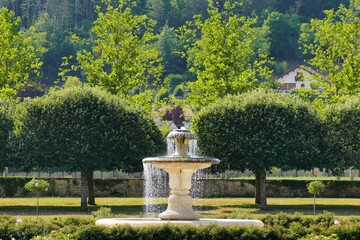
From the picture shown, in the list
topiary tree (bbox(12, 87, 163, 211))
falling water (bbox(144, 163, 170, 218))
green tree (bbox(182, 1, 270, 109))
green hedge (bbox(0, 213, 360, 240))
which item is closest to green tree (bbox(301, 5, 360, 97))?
green tree (bbox(182, 1, 270, 109))

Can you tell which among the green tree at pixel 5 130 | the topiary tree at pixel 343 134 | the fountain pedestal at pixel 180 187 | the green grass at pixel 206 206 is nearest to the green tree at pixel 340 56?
the topiary tree at pixel 343 134

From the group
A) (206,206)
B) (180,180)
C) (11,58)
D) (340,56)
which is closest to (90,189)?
(206,206)

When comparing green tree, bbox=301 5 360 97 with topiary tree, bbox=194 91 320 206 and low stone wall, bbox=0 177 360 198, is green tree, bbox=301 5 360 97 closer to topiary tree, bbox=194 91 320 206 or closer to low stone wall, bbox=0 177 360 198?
low stone wall, bbox=0 177 360 198

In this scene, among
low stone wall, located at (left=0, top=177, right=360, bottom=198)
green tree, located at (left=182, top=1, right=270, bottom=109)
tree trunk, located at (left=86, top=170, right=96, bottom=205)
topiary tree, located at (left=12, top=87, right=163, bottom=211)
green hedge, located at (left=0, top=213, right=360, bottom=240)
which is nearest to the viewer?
green hedge, located at (left=0, top=213, right=360, bottom=240)

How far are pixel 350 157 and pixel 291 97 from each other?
19.5ft

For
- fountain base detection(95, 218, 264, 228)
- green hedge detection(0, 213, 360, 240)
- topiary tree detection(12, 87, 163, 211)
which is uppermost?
topiary tree detection(12, 87, 163, 211)

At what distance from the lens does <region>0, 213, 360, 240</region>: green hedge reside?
36.6 metres

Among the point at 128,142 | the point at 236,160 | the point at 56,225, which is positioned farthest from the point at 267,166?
the point at 56,225

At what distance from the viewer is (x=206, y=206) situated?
72812 mm

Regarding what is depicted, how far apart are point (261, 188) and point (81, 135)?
1219 cm

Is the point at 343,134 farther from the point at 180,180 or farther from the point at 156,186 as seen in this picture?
the point at 180,180

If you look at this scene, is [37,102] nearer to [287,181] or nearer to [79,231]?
[287,181]

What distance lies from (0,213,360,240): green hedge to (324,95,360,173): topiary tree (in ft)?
114

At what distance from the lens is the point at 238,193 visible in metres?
84.3
